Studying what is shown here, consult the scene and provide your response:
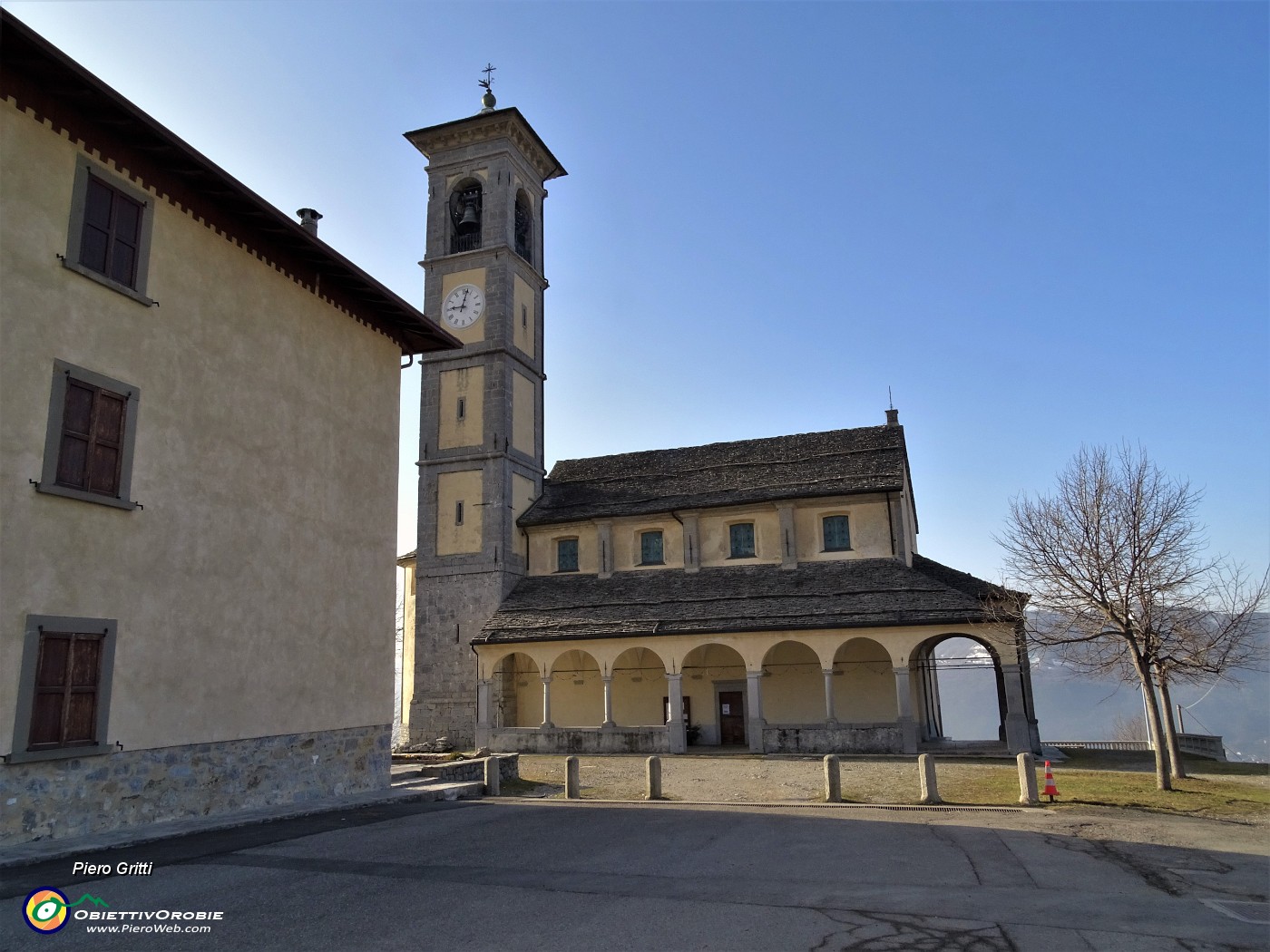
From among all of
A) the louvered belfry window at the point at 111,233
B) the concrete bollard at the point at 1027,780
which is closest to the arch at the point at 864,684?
the concrete bollard at the point at 1027,780

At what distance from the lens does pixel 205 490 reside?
12.7m

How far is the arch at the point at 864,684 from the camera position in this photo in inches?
1110

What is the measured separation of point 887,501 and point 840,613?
4915mm

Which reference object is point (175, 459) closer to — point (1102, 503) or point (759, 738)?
point (1102, 503)

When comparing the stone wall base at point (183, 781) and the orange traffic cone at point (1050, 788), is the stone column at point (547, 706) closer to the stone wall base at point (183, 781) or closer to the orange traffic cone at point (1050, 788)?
the stone wall base at point (183, 781)

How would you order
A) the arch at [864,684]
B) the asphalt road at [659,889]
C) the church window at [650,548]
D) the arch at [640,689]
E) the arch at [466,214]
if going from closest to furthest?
the asphalt road at [659,889], the arch at [864,684], the arch at [640,689], the church window at [650,548], the arch at [466,214]

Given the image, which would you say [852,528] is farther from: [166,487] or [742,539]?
[166,487]

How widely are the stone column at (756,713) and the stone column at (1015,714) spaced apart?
684 cm

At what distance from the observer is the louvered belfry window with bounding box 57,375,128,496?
421 inches

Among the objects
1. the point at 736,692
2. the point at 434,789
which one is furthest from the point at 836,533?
the point at 434,789

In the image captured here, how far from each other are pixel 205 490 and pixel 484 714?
18552 mm

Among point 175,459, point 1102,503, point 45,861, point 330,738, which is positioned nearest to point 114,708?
point 45,861

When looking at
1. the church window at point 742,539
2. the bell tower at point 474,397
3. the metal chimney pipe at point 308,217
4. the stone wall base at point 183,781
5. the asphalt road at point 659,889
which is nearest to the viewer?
the asphalt road at point 659,889

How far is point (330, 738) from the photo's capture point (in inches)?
582
